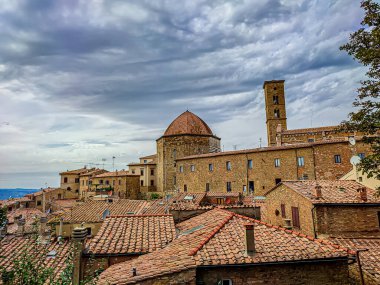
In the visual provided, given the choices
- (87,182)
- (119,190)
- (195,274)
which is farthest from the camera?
(87,182)

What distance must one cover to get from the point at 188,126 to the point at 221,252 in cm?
4339

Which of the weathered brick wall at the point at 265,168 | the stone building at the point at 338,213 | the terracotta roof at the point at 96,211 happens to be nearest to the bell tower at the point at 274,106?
the weathered brick wall at the point at 265,168

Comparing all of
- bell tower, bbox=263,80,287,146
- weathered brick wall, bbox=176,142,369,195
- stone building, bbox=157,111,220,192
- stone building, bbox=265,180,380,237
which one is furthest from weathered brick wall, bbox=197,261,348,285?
bell tower, bbox=263,80,287,146

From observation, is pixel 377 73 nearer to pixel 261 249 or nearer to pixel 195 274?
pixel 261 249

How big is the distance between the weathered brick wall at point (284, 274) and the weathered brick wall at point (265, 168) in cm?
2277

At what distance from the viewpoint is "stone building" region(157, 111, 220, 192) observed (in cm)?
4862

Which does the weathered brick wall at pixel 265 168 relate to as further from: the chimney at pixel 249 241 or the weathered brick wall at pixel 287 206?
the chimney at pixel 249 241

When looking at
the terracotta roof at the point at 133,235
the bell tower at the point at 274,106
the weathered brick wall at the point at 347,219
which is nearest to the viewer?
the terracotta roof at the point at 133,235

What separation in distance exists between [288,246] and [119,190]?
4894 centimetres

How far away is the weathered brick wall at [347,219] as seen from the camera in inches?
521

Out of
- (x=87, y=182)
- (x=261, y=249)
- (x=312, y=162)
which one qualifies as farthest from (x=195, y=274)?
(x=87, y=182)

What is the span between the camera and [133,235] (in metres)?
10.6

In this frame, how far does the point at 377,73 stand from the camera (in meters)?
10.8

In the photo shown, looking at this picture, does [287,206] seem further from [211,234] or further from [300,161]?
[300,161]
